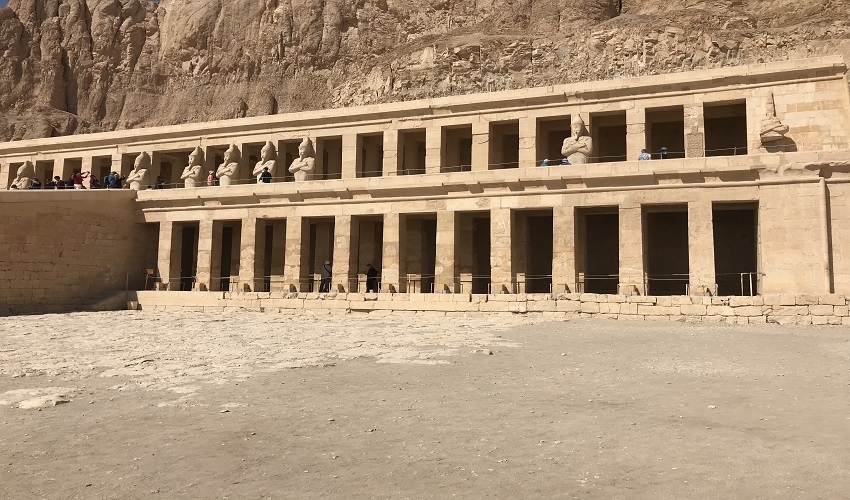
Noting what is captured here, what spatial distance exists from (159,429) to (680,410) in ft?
16.7

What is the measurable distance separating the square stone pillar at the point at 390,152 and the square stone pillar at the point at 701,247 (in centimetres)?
1019

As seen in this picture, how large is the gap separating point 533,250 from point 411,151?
6.08 meters

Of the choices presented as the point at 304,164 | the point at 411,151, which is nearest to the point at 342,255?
the point at 304,164

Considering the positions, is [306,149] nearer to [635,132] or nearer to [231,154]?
[231,154]

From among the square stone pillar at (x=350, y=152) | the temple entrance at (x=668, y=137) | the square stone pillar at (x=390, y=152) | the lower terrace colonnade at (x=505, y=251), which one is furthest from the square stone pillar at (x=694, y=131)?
the square stone pillar at (x=350, y=152)

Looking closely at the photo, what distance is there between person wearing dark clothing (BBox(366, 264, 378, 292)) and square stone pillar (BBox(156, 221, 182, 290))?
735cm

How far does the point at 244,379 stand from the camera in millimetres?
8273

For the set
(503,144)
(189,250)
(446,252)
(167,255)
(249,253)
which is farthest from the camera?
(189,250)

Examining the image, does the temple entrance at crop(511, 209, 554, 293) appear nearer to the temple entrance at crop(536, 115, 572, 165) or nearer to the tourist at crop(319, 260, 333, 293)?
the temple entrance at crop(536, 115, 572, 165)

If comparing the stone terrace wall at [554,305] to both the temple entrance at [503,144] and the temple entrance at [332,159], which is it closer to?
the temple entrance at [503,144]

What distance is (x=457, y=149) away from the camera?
80.4ft

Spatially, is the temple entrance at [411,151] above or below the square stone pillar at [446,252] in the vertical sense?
above

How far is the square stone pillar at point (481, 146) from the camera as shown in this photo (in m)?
22.0

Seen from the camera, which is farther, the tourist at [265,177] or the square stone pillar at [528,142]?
the tourist at [265,177]
